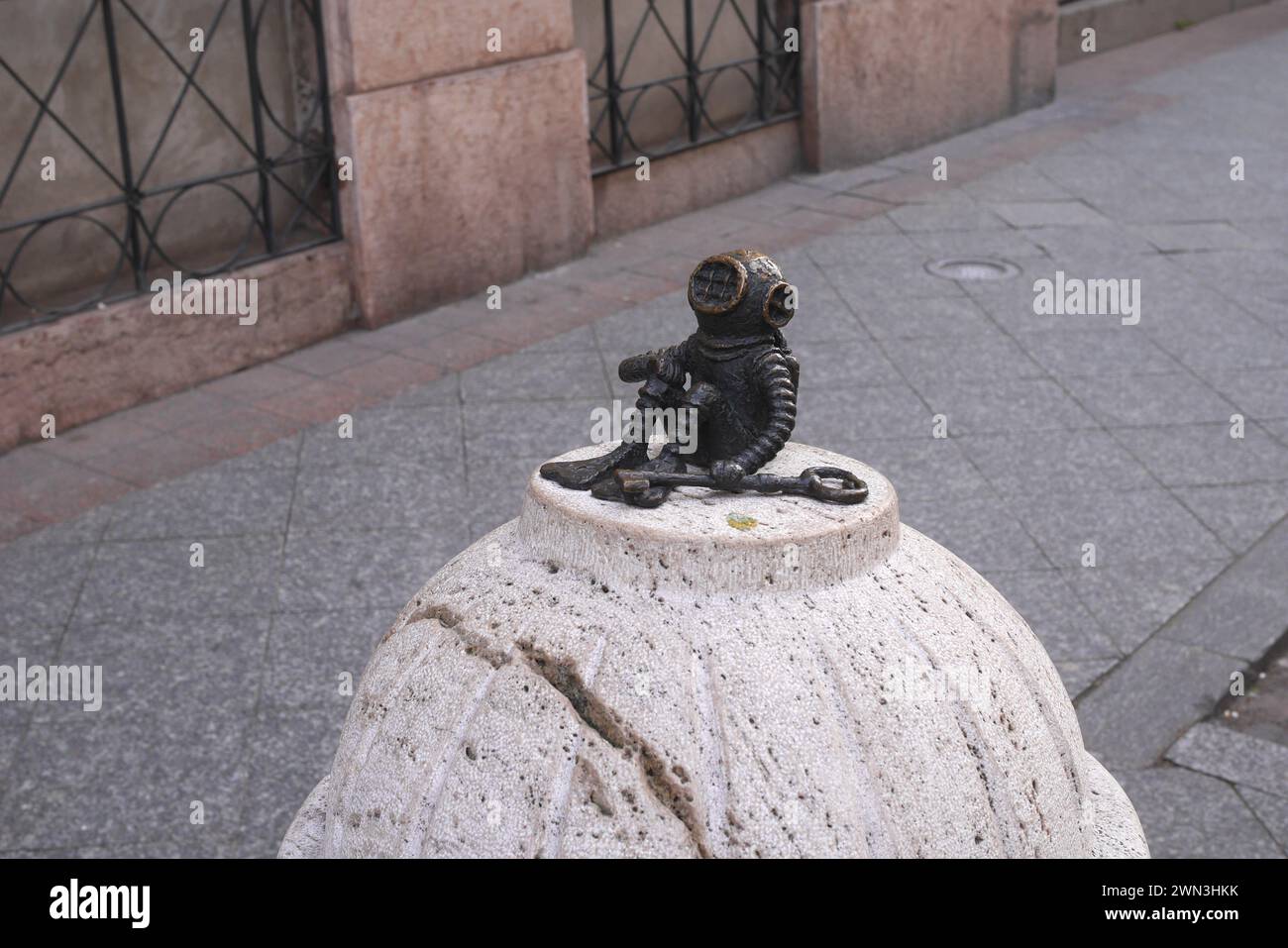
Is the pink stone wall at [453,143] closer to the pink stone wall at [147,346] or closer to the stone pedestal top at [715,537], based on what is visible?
the pink stone wall at [147,346]

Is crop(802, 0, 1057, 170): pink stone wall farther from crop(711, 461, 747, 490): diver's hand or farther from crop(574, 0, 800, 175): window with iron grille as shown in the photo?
crop(711, 461, 747, 490): diver's hand

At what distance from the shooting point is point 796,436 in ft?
26.6

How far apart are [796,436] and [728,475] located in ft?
16.4

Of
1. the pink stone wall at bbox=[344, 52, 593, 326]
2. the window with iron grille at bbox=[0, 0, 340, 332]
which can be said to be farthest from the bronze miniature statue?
the pink stone wall at bbox=[344, 52, 593, 326]

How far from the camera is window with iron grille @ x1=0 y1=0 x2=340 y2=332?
848 centimetres

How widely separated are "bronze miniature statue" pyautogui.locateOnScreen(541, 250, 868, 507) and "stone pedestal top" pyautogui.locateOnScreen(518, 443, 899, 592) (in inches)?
1.4

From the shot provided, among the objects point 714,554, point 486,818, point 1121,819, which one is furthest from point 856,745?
point 1121,819

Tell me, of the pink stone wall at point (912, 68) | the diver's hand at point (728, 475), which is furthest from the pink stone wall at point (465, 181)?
the diver's hand at point (728, 475)

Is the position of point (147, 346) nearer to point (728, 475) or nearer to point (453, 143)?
point (453, 143)

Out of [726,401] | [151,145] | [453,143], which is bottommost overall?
[453,143]

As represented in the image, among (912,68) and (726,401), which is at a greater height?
(726,401)

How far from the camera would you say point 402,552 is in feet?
22.8

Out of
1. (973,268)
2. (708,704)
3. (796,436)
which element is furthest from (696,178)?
(708,704)
